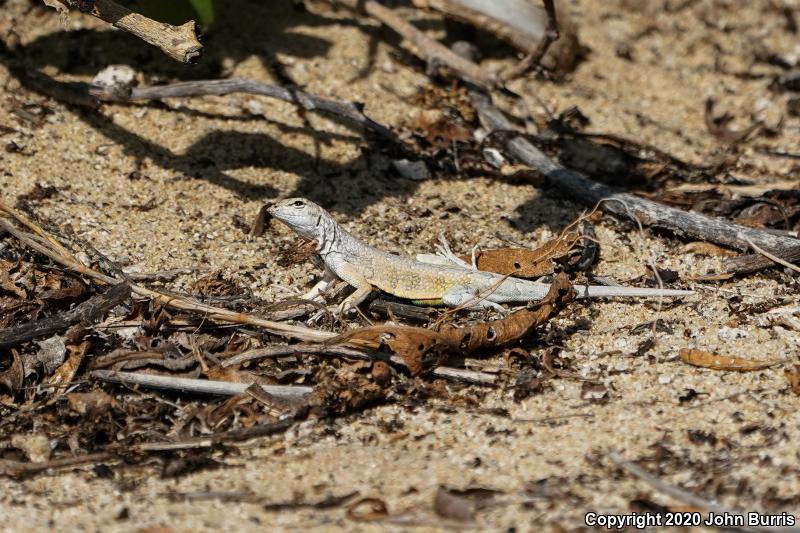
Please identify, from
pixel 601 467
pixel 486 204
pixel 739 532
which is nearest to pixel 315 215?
pixel 486 204

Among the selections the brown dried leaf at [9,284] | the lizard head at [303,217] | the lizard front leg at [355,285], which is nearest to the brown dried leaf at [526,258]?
the lizard front leg at [355,285]

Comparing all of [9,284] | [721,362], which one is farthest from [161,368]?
[721,362]

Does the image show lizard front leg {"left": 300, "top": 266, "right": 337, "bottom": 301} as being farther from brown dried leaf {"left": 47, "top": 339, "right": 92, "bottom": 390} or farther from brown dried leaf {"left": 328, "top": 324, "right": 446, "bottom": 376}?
brown dried leaf {"left": 47, "top": 339, "right": 92, "bottom": 390}

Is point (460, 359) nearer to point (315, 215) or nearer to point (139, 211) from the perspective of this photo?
point (315, 215)

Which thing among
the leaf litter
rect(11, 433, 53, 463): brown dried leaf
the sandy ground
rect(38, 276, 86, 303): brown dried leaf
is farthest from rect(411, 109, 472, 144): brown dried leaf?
rect(11, 433, 53, 463): brown dried leaf

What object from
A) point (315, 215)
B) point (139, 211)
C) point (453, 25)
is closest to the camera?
point (315, 215)
